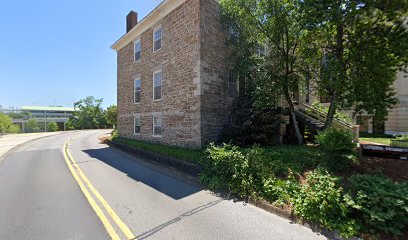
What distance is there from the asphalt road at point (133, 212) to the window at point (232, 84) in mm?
6815

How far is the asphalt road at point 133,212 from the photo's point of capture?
4301 millimetres

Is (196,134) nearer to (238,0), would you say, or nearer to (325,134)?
(325,134)

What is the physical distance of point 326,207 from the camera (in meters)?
4.45

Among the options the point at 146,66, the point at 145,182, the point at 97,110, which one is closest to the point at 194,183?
the point at 145,182

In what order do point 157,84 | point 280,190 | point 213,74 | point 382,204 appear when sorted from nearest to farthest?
1. point 382,204
2. point 280,190
3. point 213,74
4. point 157,84

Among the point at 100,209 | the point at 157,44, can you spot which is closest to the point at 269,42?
the point at 157,44

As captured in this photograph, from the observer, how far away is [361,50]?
7.42 meters

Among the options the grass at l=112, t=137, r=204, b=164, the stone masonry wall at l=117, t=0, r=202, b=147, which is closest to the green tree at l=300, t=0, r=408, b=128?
the stone masonry wall at l=117, t=0, r=202, b=147

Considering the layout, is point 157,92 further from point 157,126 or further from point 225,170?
point 225,170

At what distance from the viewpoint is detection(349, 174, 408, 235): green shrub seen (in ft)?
12.5

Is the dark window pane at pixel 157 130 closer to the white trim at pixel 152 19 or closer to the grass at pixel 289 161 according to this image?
the white trim at pixel 152 19

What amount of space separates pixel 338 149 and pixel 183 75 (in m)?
8.37

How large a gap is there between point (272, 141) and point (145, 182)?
6822 mm

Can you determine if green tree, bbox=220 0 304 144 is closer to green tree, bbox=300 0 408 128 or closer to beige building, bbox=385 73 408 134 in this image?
green tree, bbox=300 0 408 128
